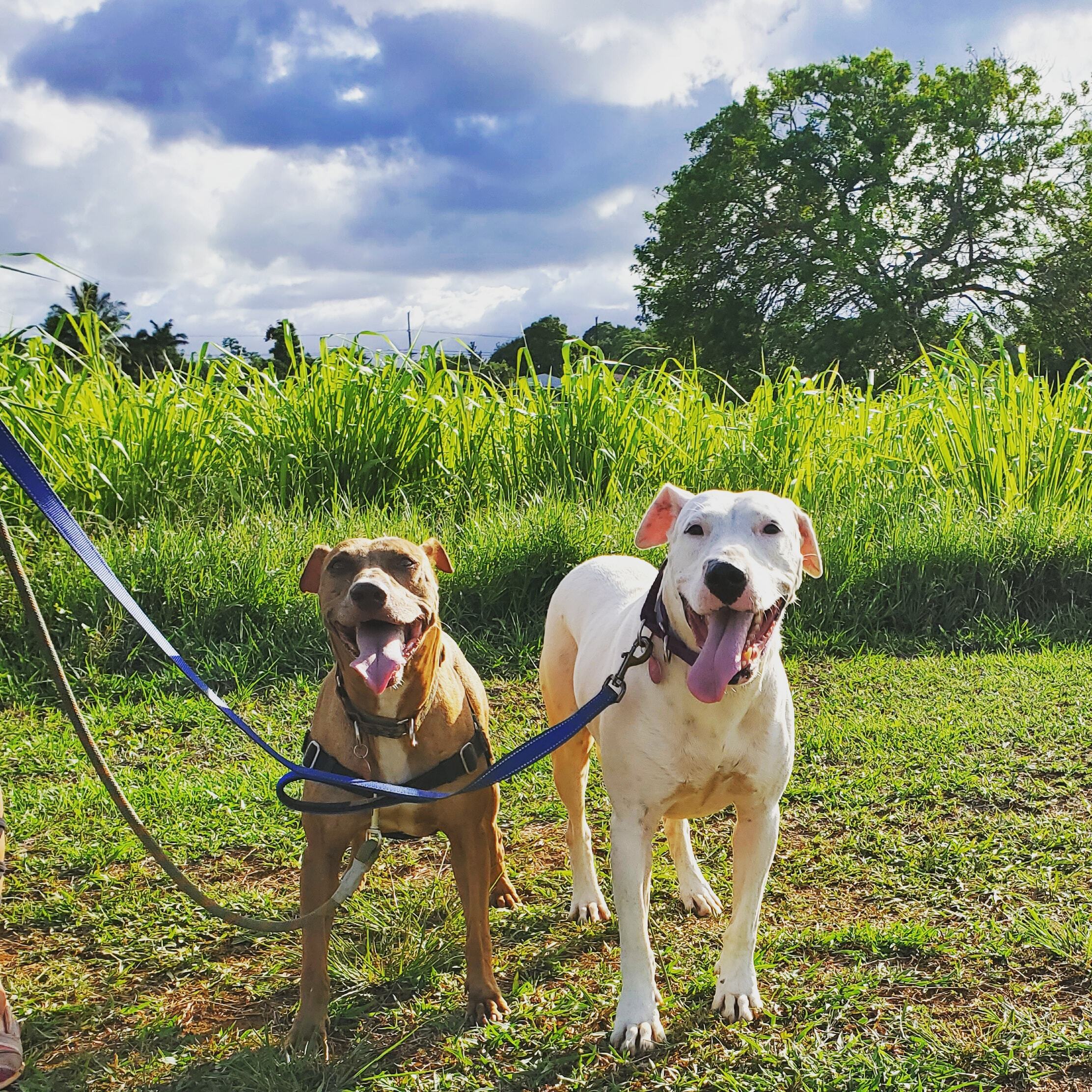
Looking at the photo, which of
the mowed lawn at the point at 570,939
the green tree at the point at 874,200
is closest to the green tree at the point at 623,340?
the green tree at the point at 874,200

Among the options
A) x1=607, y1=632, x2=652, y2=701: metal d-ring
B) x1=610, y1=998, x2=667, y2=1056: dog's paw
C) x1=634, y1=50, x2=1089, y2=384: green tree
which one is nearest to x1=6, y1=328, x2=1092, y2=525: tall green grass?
x1=607, y1=632, x2=652, y2=701: metal d-ring

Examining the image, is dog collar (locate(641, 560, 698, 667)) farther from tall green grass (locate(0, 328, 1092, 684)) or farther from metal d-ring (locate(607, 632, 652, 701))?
tall green grass (locate(0, 328, 1092, 684))

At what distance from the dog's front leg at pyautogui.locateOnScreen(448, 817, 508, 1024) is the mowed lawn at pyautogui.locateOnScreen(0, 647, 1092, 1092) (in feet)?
0.22

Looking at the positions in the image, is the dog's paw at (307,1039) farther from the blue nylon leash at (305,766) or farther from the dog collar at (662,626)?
the dog collar at (662,626)

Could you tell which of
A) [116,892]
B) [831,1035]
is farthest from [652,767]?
[116,892]

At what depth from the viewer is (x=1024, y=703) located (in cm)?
539

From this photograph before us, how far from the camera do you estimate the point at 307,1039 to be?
265 centimetres

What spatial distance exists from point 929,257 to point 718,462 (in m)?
25.9

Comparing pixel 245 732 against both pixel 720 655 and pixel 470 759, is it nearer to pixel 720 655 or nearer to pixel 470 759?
pixel 470 759

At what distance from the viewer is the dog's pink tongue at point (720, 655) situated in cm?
242

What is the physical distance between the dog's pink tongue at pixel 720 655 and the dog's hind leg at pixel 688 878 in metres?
1.13

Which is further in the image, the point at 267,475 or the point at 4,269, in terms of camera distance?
the point at 267,475

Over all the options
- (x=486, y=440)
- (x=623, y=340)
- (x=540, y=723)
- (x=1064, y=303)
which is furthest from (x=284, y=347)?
(x=1064, y=303)

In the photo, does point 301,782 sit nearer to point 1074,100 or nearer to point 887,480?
point 887,480
